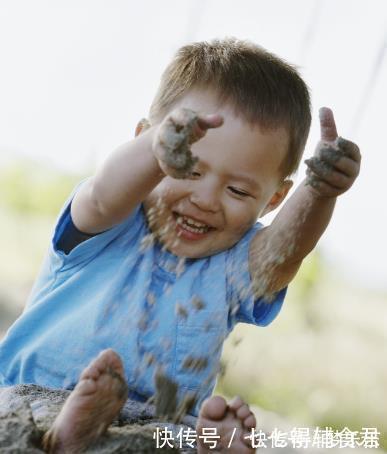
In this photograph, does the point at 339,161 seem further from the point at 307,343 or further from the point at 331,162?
the point at 307,343

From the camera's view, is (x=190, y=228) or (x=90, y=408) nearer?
(x=90, y=408)

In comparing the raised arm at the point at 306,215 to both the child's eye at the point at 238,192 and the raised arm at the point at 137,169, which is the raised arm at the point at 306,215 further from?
the raised arm at the point at 137,169

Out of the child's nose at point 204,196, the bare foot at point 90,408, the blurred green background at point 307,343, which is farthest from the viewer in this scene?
the blurred green background at point 307,343

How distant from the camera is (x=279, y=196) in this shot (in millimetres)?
2037

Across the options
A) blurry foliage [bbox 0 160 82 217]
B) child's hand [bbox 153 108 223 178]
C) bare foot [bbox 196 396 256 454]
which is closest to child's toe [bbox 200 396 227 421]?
bare foot [bbox 196 396 256 454]

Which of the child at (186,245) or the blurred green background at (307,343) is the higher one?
the child at (186,245)

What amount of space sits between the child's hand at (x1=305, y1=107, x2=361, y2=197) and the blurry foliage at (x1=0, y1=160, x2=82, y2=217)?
327cm

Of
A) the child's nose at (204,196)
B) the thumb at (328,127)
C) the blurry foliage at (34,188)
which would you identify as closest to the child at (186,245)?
the child's nose at (204,196)

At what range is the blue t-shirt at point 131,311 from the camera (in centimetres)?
177

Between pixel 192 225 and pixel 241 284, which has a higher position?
pixel 192 225

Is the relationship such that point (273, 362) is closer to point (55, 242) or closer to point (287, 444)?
point (287, 444)

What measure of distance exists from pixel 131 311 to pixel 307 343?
245 centimetres

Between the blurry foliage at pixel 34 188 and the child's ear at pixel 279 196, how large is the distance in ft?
9.24

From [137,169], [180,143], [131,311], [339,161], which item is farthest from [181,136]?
[131,311]
